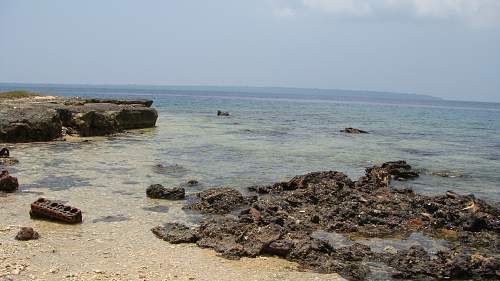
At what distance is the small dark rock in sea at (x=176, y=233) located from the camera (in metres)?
10.1

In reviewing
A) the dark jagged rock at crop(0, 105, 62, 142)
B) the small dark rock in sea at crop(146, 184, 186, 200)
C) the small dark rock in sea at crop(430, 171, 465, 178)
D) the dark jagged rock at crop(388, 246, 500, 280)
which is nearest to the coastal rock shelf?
the dark jagged rock at crop(0, 105, 62, 142)

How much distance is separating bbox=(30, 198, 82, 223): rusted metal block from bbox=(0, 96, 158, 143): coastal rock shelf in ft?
50.2

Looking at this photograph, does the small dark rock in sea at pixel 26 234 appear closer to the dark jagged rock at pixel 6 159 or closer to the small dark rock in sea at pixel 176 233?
the small dark rock in sea at pixel 176 233

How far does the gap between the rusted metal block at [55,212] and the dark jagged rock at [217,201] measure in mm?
3046

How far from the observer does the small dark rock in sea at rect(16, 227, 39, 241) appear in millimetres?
9523

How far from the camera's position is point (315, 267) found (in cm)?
892

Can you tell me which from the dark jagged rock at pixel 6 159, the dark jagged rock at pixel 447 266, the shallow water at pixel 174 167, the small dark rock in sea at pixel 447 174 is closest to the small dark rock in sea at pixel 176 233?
the shallow water at pixel 174 167

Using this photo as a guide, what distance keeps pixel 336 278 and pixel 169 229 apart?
396 centimetres

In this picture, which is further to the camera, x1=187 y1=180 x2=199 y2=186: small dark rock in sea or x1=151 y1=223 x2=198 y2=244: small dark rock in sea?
x1=187 y1=180 x2=199 y2=186: small dark rock in sea

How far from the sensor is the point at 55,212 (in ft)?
35.9

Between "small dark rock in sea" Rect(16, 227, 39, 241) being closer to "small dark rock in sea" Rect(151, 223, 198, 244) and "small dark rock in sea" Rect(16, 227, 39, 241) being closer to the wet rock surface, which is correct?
"small dark rock in sea" Rect(151, 223, 198, 244)

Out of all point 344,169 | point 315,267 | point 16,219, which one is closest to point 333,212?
point 315,267

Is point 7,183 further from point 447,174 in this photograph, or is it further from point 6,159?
point 447,174

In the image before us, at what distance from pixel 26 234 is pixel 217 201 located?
16.2 ft
